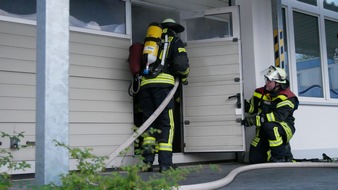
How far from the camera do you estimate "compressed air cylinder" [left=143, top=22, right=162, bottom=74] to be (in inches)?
209

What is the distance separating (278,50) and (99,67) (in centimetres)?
307

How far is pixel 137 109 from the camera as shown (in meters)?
5.99

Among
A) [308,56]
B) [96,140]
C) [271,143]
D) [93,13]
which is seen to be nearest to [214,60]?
[271,143]

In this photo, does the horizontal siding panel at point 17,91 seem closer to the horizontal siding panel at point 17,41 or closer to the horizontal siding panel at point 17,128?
the horizontal siding panel at point 17,128

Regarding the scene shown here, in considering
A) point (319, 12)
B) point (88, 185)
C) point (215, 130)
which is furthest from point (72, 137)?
point (319, 12)

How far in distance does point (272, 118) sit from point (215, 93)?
36.4 inches

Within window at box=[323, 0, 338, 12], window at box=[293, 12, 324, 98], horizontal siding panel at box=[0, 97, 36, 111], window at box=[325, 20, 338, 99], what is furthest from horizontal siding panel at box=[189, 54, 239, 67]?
window at box=[323, 0, 338, 12]

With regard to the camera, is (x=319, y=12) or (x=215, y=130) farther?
(x=319, y=12)

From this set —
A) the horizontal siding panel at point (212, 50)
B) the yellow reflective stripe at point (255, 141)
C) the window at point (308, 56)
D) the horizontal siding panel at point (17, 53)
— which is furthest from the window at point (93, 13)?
the window at point (308, 56)

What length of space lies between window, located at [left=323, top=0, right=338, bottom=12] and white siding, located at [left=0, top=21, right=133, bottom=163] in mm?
4854

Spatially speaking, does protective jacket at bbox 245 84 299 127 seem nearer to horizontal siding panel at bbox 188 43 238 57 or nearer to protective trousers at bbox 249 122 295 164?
protective trousers at bbox 249 122 295 164

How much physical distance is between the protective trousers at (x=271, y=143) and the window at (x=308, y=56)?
5.90ft

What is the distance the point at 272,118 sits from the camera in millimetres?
6246

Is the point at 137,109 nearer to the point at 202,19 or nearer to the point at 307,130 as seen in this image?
the point at 202,19
